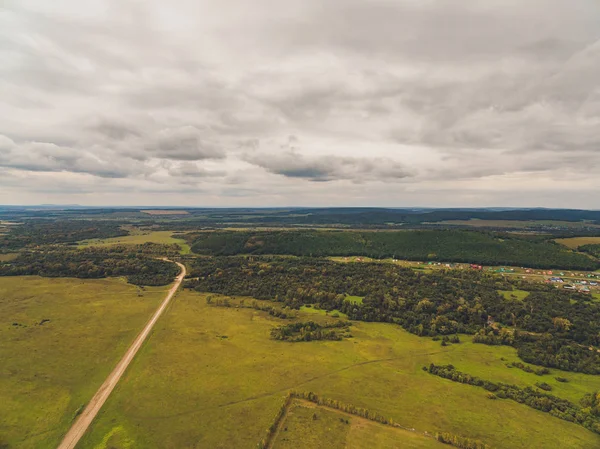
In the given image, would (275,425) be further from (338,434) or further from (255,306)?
(255,306)

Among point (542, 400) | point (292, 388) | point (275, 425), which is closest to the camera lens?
Answer: point (275, 425)

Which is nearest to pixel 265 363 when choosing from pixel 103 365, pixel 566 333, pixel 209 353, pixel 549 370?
pixel 209 353

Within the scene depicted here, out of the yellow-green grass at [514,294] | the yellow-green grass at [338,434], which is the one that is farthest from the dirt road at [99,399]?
the yellow-green grass at [514,294]

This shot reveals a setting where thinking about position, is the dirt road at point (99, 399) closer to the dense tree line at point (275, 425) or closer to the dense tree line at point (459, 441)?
the dense tree line at point (275, 425)

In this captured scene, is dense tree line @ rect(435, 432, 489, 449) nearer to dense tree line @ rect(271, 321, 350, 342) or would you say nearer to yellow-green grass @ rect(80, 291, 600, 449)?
yellow-green grass @ rect(80, 291, 600, 449)

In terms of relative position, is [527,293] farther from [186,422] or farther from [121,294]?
[121,294]

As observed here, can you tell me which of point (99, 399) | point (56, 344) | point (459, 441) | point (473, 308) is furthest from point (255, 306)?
point (459, 441)

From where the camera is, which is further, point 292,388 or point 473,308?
point 473,308
